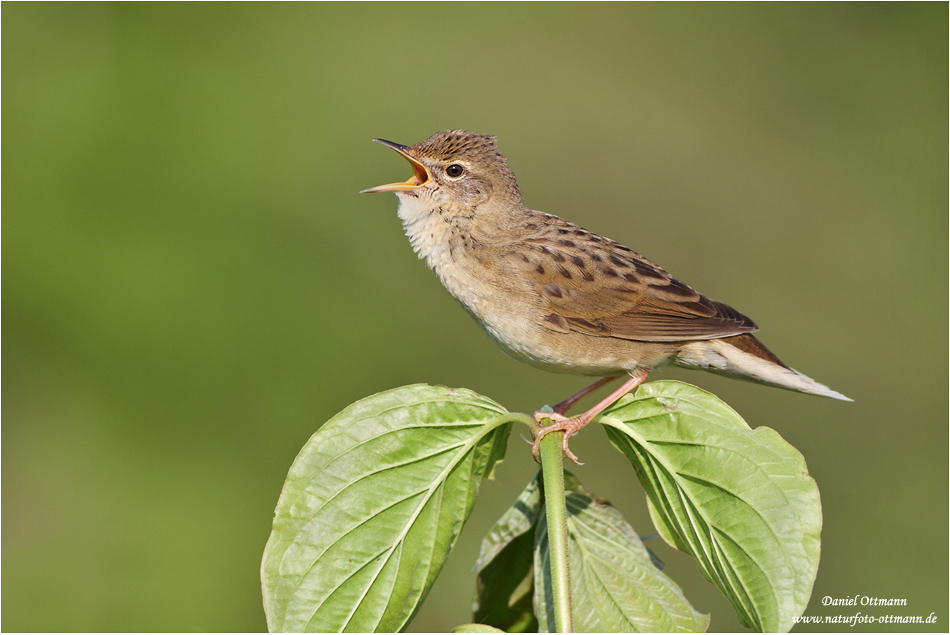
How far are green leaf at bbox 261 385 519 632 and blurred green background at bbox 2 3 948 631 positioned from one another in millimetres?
3656

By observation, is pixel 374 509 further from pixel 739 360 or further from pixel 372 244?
pixel 372 244

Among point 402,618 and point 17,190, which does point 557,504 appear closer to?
point 402,618

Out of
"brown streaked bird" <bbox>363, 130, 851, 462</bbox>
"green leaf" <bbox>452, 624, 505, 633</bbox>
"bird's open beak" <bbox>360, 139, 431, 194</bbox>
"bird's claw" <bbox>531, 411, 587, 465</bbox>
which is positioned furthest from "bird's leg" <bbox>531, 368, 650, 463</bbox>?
"bird's open beak" <bbox>360, 139, 431, 194</bbox>

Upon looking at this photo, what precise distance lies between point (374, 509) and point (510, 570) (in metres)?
0.70

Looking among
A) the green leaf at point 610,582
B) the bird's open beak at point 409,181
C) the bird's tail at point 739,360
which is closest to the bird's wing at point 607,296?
the bird's tail at point 739,360

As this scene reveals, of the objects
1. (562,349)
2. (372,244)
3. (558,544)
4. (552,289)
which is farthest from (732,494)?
(372,244)

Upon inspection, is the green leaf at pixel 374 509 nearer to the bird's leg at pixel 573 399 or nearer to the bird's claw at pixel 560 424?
the bird's claw at pixel 560 424

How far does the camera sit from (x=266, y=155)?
7129 millimetres

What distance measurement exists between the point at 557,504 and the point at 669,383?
0.50 meters

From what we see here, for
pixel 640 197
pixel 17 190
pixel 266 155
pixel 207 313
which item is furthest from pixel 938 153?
pixel 17 190

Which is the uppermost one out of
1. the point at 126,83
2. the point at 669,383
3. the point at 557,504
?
the point at 126,83

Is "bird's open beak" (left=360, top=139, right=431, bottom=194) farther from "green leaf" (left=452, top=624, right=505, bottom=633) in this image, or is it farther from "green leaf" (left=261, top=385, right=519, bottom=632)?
"green leaf" (left=452, top=624, right=505, bottom=633)

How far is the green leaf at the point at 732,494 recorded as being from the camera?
7.04 feet

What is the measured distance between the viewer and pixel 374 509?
89.4 inches
